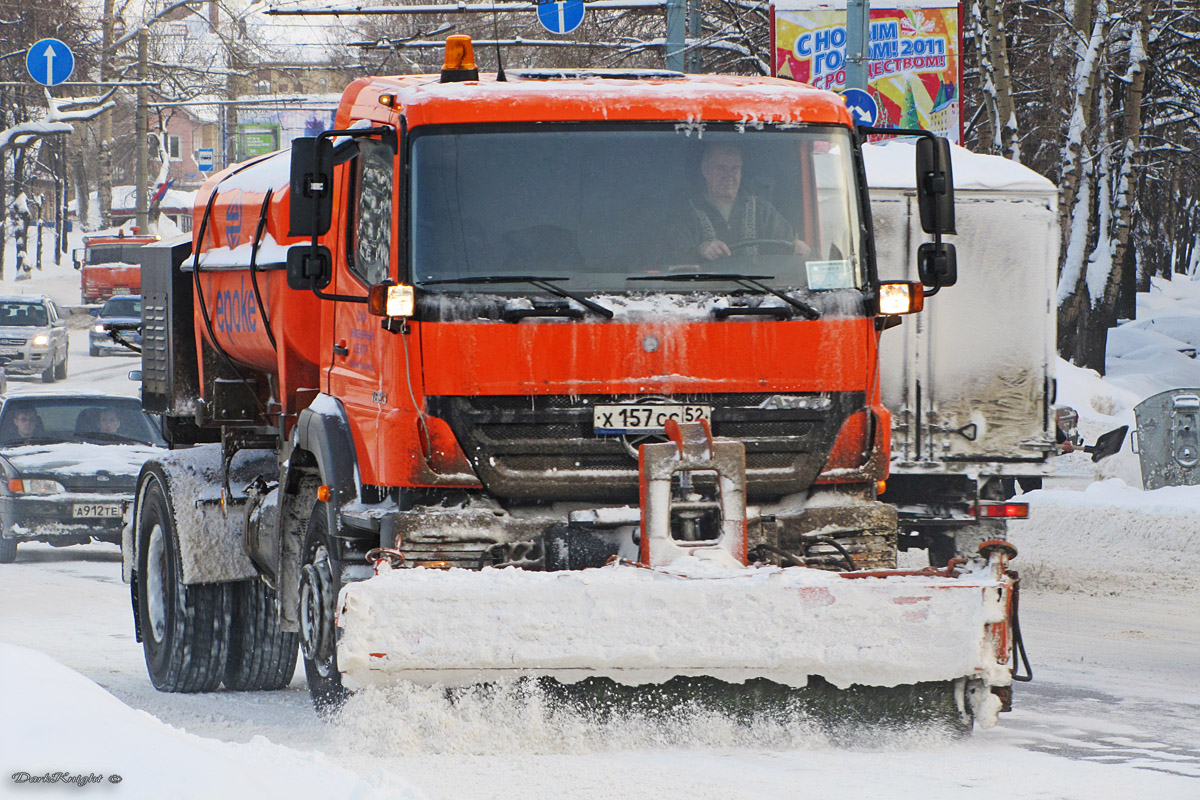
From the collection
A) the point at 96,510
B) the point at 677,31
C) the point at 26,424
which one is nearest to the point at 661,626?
the point at 96,510

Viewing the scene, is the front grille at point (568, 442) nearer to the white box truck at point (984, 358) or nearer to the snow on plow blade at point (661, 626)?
the snow on plow blade at point (661, 626)

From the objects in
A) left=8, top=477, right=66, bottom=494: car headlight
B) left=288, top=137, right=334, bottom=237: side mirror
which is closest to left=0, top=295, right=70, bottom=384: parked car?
left=8, top=477, right=66, bottom=494: car headlight

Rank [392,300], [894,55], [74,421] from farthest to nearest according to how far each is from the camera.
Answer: [894,55], [74,421], [392,300]

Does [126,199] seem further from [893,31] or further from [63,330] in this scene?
[893,31]

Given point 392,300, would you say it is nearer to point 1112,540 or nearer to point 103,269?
point 1112,540

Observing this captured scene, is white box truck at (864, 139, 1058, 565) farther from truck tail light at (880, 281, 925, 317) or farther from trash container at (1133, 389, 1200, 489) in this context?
trash container at (1133, 389, 1200, 489)

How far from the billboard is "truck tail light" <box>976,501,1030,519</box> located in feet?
32.7

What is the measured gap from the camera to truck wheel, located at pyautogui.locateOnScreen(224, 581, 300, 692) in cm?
920

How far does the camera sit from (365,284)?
22.8 feet

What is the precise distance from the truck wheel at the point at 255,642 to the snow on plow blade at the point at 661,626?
3.31m

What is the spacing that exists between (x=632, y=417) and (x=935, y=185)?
5.02 feet

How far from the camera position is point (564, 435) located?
6551mm

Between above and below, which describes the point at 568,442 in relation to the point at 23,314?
below

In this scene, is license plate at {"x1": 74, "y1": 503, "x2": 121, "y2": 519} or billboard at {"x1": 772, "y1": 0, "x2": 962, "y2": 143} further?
billboard at {"x1": 772, "y1": 0, "x2": 962, "y2": 143}
